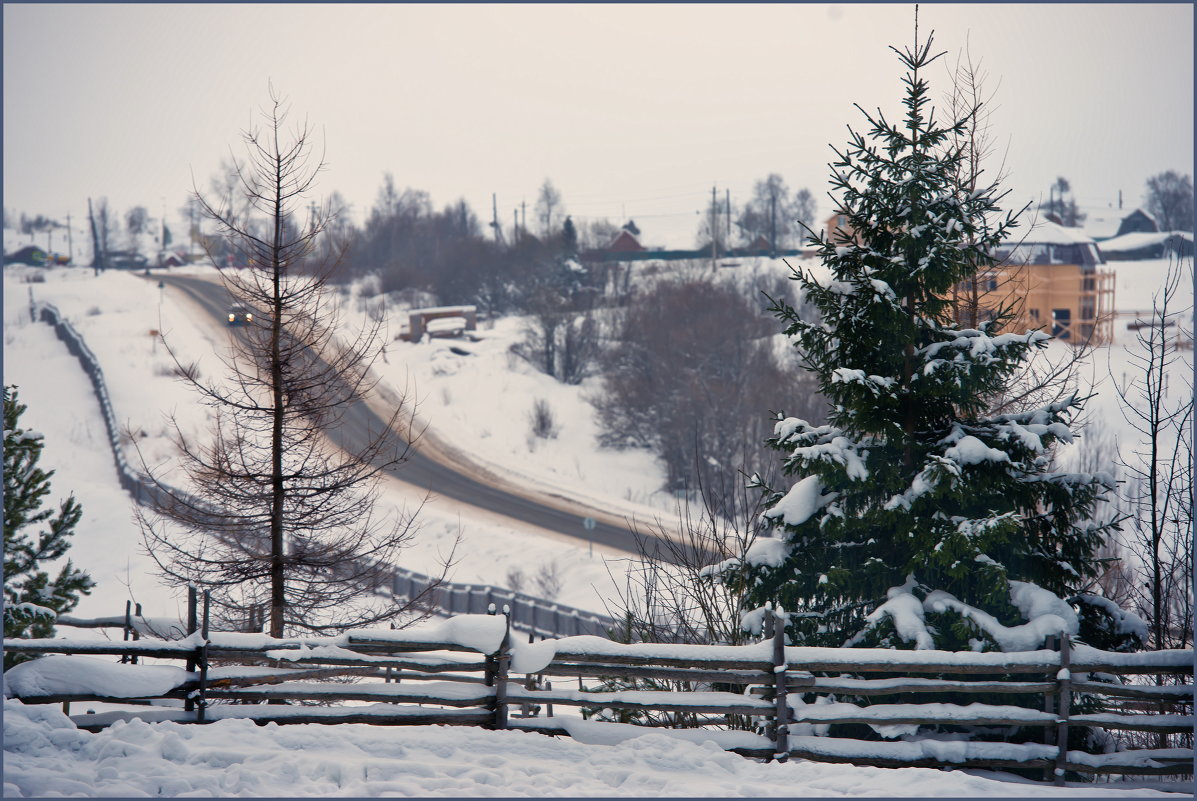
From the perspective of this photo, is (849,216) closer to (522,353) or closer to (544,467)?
(544,467)

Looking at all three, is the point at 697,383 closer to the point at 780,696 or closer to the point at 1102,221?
the point at 780,696

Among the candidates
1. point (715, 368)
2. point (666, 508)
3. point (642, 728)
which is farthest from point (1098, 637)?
point (715, 368)

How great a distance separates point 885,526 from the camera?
8562 mm

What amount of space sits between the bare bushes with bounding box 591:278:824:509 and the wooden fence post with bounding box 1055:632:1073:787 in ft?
90.9

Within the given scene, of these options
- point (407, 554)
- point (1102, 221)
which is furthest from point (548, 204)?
point (407, 554)

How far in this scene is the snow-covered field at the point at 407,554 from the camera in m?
6.88

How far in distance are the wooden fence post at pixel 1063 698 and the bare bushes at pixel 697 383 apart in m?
27.7

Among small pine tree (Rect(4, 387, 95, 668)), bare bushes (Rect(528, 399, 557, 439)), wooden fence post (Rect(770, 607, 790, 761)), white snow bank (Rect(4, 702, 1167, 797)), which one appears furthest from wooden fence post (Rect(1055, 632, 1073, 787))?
bare bushes (Rect(528, 399, 557, 439))

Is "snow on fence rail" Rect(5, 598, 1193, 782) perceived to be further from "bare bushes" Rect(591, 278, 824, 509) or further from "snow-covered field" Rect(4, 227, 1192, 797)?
"bare bushes" Rect(591, 278, 824, 509)

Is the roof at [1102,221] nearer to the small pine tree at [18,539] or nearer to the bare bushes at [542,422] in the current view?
the bare bushes at [542,422]

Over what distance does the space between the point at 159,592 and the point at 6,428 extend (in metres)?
11.5

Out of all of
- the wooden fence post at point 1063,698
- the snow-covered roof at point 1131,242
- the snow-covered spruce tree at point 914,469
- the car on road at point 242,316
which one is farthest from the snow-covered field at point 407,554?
the car on road at point 242,316

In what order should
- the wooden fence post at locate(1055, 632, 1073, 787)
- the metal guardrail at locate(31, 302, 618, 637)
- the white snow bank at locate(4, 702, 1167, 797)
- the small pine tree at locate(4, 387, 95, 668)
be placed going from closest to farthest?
the white snow bank at locate(4, 702, 1167, 797)
the wooden fence post at locate(1055, 632, 1073, 787)
the small pine tree at locate(4, 387, 95, 668)
the metal guardrail at locate(31, 302, 618, 637)

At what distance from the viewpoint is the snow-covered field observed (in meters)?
6.88
